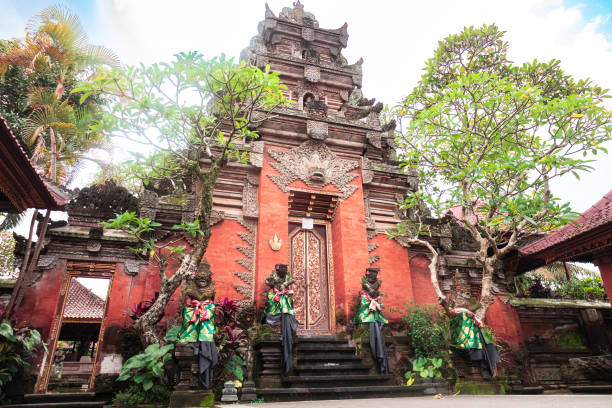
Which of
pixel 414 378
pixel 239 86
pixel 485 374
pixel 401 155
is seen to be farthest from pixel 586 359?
pixel 239 86

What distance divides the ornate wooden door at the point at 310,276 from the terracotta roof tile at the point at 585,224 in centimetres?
517

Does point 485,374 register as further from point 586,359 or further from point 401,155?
point 401,155

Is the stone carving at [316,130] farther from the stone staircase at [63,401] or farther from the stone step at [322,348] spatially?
the stone staircase at [63,401]

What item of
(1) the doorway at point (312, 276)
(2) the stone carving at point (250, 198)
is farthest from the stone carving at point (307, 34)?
(1) the doorway at point (312, 276)

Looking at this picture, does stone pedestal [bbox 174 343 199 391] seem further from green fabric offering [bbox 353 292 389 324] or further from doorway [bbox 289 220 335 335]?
green fabric offering [bbox 353 292 389 324]

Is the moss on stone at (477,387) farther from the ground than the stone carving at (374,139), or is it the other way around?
the stone carving at (374,139)

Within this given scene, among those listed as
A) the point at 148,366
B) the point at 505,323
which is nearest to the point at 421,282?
the point at 505,323

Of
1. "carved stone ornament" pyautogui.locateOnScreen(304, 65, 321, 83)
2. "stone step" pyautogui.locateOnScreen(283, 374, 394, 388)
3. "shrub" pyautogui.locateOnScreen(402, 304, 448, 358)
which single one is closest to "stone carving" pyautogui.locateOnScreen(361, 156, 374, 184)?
"carved stone ornament" pyautogui.locateOnScreen(304, 65, 321, 83)

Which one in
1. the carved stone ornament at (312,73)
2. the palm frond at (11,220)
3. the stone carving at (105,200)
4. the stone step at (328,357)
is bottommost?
the stone step at (328,357)

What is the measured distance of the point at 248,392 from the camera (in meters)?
5.77

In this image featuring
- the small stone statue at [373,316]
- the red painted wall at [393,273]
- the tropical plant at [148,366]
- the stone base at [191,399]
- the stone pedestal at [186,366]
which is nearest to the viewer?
the stone base at [191,399]

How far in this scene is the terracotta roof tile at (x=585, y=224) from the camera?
24.0 ft

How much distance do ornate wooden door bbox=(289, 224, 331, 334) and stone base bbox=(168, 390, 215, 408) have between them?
A: 3.05m

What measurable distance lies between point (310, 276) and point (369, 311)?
6.00 feet
